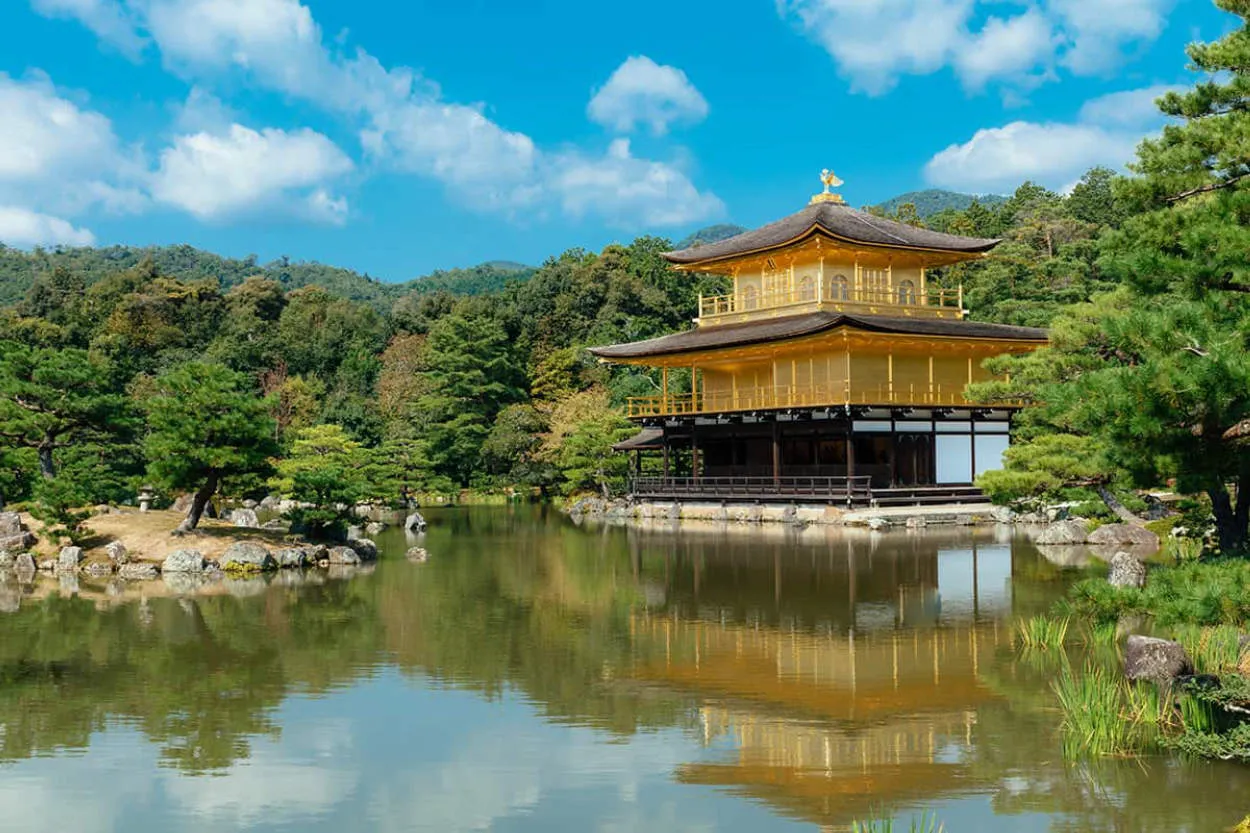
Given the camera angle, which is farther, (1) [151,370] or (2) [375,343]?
(2) [375,343]

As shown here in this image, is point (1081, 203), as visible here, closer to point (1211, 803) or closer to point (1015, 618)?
point (1015, 618)

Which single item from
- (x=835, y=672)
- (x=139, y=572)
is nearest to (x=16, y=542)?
(x=139, y=572)

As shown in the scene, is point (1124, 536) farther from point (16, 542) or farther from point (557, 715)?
point (16, 542)

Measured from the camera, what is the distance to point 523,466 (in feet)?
141

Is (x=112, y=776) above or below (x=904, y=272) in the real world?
below

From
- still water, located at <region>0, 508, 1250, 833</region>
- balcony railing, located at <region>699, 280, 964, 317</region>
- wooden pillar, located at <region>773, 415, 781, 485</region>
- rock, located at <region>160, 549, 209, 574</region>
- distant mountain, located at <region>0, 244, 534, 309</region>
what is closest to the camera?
still water, located at <region>0, 508, 1250, 833</region>

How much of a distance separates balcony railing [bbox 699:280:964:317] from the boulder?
1955 centimetres

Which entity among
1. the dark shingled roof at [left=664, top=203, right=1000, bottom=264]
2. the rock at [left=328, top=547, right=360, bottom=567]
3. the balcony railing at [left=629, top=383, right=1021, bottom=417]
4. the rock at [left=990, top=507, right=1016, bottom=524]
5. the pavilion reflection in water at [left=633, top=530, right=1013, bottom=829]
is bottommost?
the pavilion reflection in water at [left=633, top=530, right=1013, bottom=829]

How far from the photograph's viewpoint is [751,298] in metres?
35.3

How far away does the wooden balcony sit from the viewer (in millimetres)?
32594

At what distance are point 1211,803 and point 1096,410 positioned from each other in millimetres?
2238

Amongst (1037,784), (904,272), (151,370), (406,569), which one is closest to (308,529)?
(406,569)

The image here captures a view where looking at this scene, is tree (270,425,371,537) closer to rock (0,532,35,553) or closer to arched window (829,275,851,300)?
rock (0,532,35,553)

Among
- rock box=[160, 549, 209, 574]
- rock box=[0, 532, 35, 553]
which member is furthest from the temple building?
rock box=[0, 532, 35, 553]
